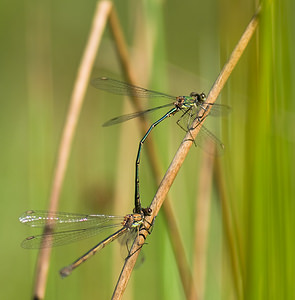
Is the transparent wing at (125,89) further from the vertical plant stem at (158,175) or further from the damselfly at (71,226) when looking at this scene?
the damselfly at (71,226)

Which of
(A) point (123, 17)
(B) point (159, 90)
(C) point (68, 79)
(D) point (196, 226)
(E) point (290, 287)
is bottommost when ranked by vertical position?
(E) point (290, 287)

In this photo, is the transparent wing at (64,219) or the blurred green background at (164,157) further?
the transparent wing at (64,219)

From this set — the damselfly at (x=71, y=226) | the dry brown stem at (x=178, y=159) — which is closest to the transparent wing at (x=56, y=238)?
the damselfly at (x=71, y=226)

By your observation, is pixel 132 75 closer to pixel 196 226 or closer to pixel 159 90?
pixel 159 90

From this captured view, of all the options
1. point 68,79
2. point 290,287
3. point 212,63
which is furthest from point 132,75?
point 68,79

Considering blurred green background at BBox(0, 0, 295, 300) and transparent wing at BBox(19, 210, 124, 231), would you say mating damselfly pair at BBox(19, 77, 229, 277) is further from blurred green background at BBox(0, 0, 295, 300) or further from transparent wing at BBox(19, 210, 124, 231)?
blurred green background at BBox(0, 0, 295, 300)

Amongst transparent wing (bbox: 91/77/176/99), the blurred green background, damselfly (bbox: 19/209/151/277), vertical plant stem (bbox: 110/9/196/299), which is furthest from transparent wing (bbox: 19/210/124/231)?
transparent wing (bbox: 91/77/176/99)

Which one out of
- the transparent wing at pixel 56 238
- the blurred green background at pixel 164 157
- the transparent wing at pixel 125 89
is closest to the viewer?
the blurred green background at pixel 164 157

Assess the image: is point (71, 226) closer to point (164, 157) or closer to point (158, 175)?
point (158, 175)
